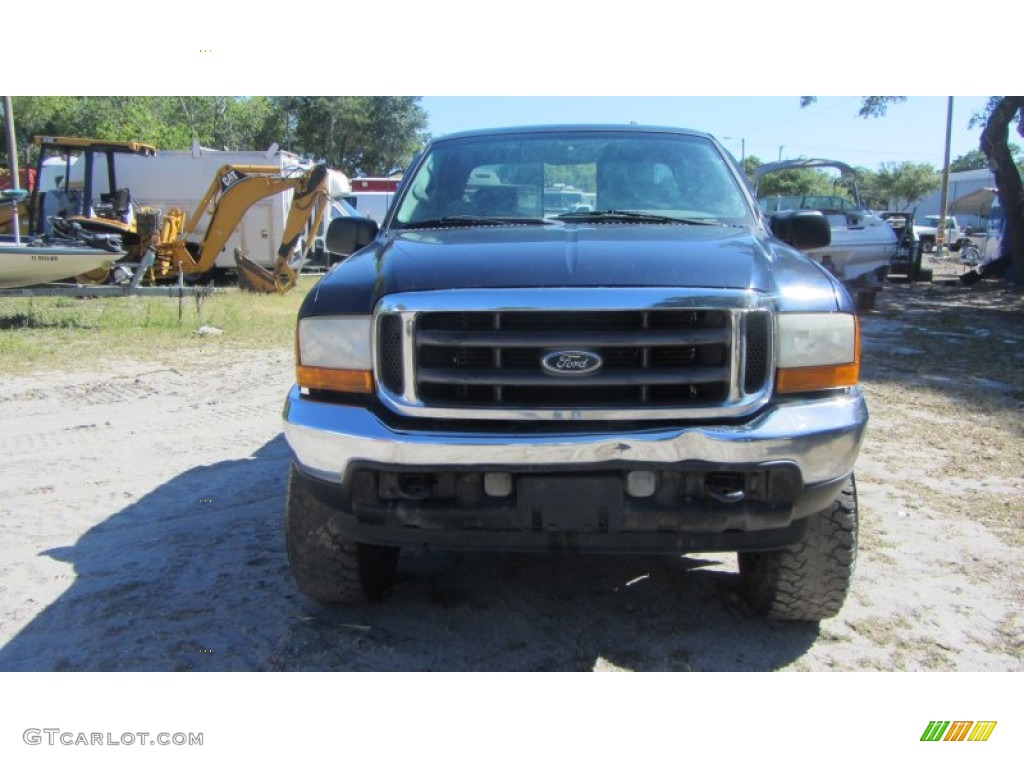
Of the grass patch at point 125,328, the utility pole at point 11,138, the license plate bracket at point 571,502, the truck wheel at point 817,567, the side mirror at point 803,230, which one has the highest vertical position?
the utility pole at point 11,138

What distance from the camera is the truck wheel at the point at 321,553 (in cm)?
290

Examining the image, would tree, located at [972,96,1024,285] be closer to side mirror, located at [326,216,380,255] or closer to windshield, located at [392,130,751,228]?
windshield, located at [392,130,751,228]

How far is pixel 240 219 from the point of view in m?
15.9

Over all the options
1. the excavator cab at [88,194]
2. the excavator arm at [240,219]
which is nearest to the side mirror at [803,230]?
the excavator arm at [240,219]

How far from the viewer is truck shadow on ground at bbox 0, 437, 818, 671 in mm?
2803

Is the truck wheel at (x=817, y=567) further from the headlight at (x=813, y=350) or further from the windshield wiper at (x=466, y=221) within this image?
the windshield wiper at (x=466, y=221)

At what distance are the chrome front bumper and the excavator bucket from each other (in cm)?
1345

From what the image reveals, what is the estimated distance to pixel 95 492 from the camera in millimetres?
4594

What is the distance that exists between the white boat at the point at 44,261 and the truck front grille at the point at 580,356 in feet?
36.8

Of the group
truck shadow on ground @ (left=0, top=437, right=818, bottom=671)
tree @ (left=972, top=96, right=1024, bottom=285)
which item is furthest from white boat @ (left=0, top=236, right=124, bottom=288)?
tree @ (left=972, top=96, right=1024, bottom=285)

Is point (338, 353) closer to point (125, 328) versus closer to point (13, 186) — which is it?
point (125, 328)
